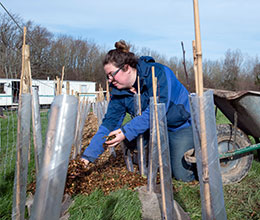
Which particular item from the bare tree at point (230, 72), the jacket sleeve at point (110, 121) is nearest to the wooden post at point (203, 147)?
the jacket sleeve at point (110, 121)

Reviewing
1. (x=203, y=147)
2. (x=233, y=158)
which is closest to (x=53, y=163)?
(x=203, y=147)

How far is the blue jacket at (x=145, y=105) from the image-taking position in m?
2.46

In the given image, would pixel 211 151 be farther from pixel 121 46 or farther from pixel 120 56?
pixel 121 46

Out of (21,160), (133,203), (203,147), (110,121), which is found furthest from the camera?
(110,121)

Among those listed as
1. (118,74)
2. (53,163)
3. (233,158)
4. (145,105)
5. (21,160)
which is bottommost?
(233,158)

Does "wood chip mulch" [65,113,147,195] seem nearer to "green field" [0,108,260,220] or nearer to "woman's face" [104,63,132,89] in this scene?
"green field" [0,108,260,220]

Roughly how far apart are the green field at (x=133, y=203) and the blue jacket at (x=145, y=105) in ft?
1.52

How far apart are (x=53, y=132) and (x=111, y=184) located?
191 cm

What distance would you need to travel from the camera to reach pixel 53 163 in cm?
89

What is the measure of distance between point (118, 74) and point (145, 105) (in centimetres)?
57

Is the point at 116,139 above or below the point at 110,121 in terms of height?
below

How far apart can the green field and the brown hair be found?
1353 millimetres

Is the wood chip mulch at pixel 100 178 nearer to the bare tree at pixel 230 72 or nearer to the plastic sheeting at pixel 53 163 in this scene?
the plastic sheeting at pixel 53 163

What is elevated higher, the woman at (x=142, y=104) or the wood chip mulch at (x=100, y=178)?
the woman at (x=142, y=104)
